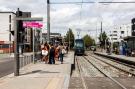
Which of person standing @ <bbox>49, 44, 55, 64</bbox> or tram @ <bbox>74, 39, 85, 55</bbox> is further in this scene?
tram @ <bbox>74, 39, 85, 55</bbox>

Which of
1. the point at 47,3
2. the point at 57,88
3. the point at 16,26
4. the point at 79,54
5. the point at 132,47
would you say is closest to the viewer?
the point at 57,88

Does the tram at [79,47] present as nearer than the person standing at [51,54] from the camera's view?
No

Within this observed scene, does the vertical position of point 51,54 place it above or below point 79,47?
below

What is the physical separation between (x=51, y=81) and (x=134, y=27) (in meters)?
142

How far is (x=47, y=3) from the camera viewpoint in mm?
41406

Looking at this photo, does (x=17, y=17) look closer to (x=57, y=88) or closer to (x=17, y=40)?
(x=17, y=40)

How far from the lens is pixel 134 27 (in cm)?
15950

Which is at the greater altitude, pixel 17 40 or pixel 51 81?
pixel 17 40

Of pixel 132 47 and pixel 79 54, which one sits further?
pixel 79 54

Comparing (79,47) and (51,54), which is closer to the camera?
(51,54)

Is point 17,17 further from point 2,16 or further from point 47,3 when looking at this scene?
point 2,16

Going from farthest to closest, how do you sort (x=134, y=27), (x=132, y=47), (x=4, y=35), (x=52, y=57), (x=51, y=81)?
(x=134, y=27)
(x=4, y=35)
(x=132, y=47)
(x=52, y=57)
(x=51, y=81)

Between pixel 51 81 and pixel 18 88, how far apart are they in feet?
10.5

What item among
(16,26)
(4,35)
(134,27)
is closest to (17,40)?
(16,26)
